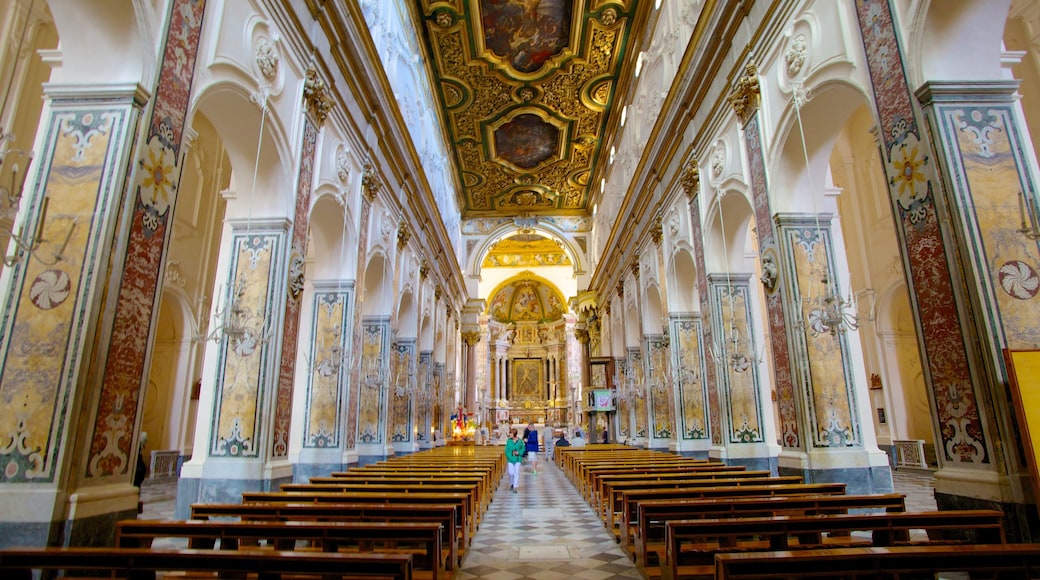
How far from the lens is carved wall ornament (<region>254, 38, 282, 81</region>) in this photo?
6.71 m

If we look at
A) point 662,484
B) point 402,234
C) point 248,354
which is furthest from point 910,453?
point 248,354

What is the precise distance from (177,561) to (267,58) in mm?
5948

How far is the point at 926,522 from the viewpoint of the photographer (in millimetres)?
3693

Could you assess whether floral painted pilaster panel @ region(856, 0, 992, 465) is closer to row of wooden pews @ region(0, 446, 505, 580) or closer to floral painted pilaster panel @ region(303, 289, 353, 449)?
row of wooden pews @ region(0, 446, 505, 580)

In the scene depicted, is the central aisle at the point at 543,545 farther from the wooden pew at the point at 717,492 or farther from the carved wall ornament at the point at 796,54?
the carved wall ornament at the point at 796,54

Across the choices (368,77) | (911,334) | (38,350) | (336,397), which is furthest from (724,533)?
(911,334)

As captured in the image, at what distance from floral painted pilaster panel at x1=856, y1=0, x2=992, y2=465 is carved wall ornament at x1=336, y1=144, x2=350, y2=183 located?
7.47 m

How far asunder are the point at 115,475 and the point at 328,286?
618 centimetres

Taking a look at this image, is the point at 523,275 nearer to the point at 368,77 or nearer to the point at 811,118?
the point at 368,77

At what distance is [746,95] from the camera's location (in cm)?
823

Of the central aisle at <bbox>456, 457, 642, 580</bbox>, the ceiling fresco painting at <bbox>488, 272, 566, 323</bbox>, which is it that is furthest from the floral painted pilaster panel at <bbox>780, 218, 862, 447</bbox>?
the ceiling fresco painting at <bbox>488, 272, 566, 323</bbox>

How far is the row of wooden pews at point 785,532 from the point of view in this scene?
2.54m

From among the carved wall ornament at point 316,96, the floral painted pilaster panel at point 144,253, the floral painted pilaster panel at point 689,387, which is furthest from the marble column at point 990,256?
the floral painted pilaster panel at point 689,387

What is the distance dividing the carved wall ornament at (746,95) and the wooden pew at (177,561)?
7.69 m
